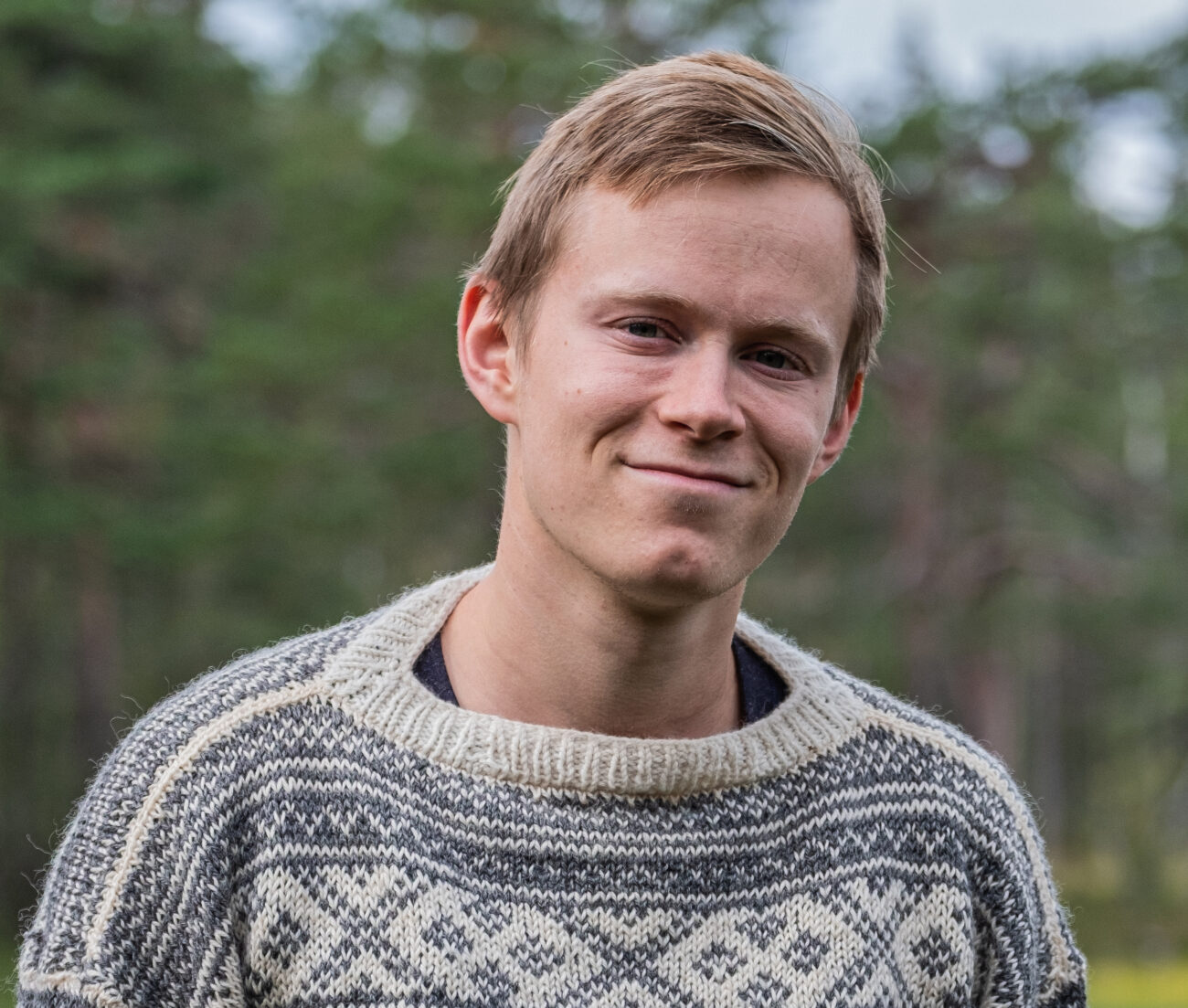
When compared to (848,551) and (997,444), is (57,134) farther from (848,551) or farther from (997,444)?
(848,551)

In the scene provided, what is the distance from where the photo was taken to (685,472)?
1910 mm

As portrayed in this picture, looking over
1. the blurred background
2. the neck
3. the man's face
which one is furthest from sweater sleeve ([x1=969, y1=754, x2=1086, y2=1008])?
the blurred background

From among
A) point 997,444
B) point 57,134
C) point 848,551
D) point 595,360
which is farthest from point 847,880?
point 848,551

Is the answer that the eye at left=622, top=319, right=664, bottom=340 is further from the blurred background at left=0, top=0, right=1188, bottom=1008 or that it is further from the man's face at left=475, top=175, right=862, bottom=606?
the blurred background at left=0, top=0, right=1188, bottom=1008

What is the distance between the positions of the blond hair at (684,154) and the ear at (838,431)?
0.04 metres

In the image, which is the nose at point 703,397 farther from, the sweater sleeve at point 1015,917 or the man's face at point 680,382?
the sweater sleeve at point 1015,917

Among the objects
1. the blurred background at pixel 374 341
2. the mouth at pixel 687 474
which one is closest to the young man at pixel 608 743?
the mouth at pixel 687 474

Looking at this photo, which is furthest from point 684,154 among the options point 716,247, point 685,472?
point 685,472

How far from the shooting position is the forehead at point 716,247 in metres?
1.92

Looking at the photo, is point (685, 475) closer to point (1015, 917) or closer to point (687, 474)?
point (687, 474)

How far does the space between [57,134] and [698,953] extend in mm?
11989

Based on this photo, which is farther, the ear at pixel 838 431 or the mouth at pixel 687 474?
the ear at pixel 838 431

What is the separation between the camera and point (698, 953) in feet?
6.62

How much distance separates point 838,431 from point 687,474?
1.35 ft
